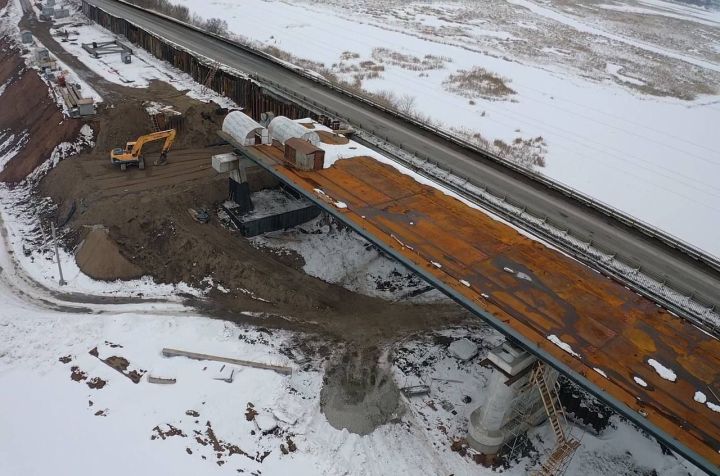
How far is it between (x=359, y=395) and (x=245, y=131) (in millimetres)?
15236

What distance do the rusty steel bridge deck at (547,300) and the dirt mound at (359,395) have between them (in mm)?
6089

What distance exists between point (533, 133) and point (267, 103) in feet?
79.1

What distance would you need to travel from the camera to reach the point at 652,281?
23.5 meters

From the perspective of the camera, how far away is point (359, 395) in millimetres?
22797

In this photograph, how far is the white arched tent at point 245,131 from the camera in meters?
28.7

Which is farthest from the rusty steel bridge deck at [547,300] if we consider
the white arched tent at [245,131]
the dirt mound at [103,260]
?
the dirt mound at [103,260]

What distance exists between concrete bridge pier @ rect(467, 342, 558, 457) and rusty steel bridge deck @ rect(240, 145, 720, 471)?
53.2 inches

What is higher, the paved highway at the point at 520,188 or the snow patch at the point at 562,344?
the snow patch at the point at 562,344

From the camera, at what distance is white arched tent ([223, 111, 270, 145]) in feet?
94.1

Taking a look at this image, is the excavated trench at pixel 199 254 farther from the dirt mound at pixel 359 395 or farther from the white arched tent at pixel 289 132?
the white arched tent at pixel 289 132

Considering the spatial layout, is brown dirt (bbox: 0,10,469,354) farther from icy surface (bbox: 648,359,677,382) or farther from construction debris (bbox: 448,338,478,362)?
icy surface (bbox: 648,359,677,382)

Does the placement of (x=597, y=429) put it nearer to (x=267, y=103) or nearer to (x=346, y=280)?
(x=346, y=280)

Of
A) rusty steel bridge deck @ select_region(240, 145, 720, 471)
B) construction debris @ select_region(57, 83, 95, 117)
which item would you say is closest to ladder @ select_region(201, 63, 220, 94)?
construction debris @ select_region(57, 83, 95, 117)

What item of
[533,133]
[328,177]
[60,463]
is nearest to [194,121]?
[328,177]
